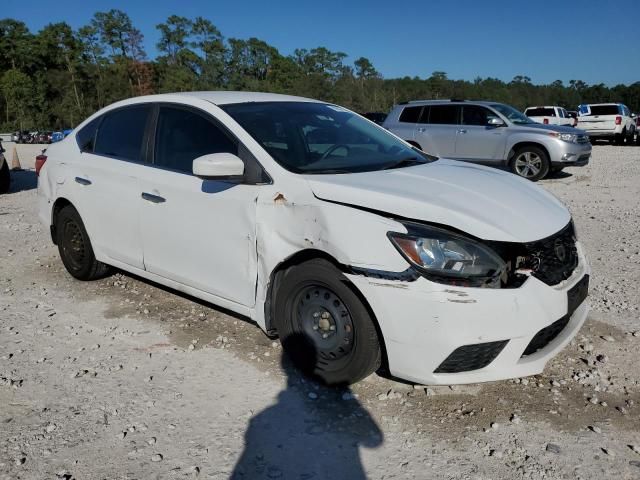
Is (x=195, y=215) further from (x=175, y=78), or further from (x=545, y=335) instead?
(x=175, y=78)

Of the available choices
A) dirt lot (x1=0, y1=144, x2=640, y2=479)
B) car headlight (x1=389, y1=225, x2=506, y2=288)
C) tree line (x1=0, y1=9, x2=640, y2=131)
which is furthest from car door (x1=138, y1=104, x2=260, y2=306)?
tree line (x1=0, y1=9, x2=640, y2=131)

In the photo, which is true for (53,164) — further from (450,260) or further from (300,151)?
(450,260)

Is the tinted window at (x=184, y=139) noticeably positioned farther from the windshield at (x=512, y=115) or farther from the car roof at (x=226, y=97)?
the windshield at (x=512, y=115)

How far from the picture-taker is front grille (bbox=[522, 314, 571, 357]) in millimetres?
2775

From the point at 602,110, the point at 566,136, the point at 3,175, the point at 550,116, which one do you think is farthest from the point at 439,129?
the point at 550,116

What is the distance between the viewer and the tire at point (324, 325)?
2869mm

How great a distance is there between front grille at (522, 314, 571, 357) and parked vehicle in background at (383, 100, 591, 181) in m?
9.85

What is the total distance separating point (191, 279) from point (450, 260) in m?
1.88

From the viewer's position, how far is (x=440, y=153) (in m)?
13.0

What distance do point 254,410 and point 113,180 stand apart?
2254mm

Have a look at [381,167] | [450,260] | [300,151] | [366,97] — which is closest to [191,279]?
→ [300,151]

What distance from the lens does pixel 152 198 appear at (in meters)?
3.85

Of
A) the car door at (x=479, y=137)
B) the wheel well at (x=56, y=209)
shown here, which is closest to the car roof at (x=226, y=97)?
the wheel well at (x=56, y=209)

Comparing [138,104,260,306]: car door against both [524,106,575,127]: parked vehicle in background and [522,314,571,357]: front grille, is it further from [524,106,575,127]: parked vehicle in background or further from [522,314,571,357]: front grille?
[524,106,575,127]: parked vehicle in background
